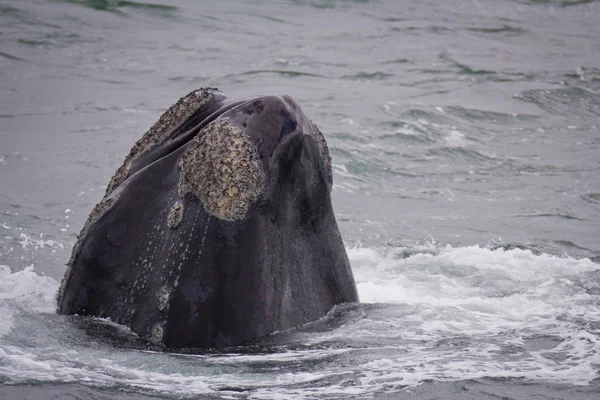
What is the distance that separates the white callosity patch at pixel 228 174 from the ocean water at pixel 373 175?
70cm

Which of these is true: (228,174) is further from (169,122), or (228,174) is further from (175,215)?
(169,122)

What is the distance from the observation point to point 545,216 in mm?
10430

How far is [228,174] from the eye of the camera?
4914mm

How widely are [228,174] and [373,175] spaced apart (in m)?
7.32

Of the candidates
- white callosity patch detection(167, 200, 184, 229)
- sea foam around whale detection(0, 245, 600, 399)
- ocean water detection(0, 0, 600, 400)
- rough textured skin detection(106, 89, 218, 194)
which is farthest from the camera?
rough textured skin detection(106, 89, 218, 194)

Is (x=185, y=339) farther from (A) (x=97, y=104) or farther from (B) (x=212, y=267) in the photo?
(A) (x=97, y=104)

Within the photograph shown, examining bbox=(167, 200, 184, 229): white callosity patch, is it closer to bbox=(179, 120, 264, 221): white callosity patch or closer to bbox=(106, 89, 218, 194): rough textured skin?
bbox=(179, 120, 264, 221): white callosity patch

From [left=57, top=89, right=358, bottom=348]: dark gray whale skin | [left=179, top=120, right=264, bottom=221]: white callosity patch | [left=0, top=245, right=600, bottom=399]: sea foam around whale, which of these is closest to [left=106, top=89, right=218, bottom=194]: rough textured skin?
[left=57, top=89, right=358, bottom=348]: dark gray whale skin

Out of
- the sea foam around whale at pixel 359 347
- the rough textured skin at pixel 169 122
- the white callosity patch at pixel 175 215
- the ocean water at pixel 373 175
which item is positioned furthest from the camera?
the rough textured skin at pixel 169 122

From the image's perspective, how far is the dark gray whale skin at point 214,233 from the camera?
490 cm

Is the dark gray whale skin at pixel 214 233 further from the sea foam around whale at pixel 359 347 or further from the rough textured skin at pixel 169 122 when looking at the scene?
the sea foam around whale at pixel 359 347

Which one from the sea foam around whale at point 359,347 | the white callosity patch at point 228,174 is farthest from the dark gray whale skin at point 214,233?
the sea foam around whale at point 359,347

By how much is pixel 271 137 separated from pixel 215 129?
28cm

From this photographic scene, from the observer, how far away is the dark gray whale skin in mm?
4902
